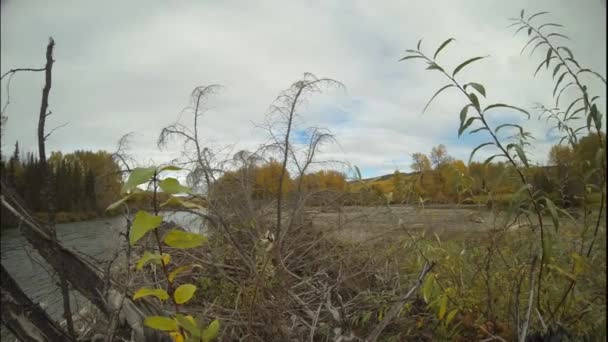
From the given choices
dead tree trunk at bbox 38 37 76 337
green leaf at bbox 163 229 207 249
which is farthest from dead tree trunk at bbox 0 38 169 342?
green leaf at bbox 163 229 207 249

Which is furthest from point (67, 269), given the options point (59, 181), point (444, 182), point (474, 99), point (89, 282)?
point (444, 182)

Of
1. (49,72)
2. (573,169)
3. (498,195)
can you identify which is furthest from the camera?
(498,195)

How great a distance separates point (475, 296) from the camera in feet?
7.66

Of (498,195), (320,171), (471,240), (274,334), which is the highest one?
Answer: (320,171)

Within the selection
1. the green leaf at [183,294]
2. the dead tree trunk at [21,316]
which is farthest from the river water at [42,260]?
the green leaf at [183,294]

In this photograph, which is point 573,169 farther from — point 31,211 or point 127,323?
point 31,211

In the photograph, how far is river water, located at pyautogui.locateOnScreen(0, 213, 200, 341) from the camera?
1133 millimetres

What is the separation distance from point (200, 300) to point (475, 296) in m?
2.83

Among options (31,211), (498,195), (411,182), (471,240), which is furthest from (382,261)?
(31,211)

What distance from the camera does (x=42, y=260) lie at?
1.52m

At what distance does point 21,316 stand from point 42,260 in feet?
2.08

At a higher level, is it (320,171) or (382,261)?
(320,171)

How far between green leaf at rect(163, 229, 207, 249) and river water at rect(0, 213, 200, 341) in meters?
0.36

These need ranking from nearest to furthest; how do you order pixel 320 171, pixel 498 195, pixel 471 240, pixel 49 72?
pixel 49 72 < pixel 498 195 < pixel 471 240 < pixel 320 171
